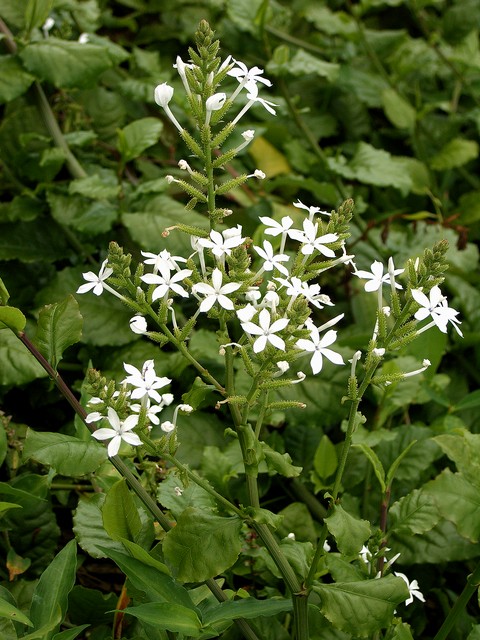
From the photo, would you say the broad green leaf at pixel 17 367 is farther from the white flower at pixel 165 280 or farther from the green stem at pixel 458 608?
the green stem at pixel 458 608

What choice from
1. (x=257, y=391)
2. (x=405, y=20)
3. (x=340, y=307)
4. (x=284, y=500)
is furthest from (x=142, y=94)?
(x=405, y=20)

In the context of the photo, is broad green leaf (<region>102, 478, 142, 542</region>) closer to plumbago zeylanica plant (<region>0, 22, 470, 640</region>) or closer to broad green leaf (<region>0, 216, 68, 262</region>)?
plumbago zeylanica plant (<region>0, 22, 470, 640</region>)

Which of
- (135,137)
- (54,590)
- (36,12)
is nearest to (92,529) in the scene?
(54,590)

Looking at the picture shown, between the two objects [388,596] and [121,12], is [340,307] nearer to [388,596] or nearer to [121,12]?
[388,596]

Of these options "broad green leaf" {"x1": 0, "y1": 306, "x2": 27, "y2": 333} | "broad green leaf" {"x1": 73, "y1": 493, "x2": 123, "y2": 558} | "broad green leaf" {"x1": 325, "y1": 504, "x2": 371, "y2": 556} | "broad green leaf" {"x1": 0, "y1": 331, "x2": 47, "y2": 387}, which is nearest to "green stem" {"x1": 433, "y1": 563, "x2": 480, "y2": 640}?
"broad green leaf" {"x1": 325, "y1": 504, "x2": 371, "y2": 556}

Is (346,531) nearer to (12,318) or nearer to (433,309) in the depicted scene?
(433,309)

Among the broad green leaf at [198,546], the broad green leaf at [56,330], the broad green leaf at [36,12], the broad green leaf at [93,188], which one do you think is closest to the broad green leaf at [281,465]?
the broad green leaf at [198,546]
